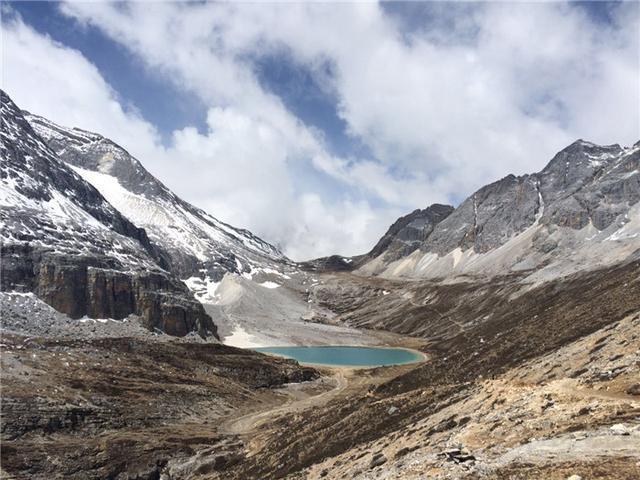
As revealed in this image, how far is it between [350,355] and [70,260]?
92.1 meters

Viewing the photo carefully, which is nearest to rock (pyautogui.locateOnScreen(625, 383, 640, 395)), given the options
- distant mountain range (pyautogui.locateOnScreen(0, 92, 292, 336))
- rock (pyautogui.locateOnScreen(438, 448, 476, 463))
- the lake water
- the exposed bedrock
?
rock (pyautogui.locateOnScreen(438, 448, 476, 463))

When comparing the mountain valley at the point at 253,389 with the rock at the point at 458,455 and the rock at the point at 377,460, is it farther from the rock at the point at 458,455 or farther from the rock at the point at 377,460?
the rock at the point at 377,460

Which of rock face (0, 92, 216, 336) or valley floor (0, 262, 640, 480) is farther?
rock face (0, 92, 216, 336)

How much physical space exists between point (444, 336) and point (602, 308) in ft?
373

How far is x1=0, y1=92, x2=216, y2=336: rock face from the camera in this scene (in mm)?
140875

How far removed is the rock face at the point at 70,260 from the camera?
14088cm

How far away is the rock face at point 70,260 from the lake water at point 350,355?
1267 inches

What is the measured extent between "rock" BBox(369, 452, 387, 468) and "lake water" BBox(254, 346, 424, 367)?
115180 mm

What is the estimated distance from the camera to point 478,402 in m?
36.5

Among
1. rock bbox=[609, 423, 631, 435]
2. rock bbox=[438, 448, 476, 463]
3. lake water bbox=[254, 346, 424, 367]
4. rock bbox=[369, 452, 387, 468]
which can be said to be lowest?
rock bbox=[369, 452, 387, 468]

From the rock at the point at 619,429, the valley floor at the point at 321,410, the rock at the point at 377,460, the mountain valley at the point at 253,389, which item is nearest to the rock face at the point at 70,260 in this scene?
the mountain valley at the point at 253,389

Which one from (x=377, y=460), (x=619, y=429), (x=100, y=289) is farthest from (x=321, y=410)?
(x=100, y=289)

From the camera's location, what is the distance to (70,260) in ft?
493

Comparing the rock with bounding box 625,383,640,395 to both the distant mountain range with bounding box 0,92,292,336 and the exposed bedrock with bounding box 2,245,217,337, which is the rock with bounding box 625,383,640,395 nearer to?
the distant mountain range with bounding box 0,92,292,336
